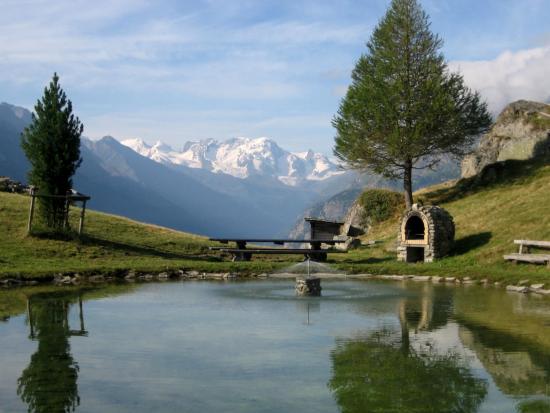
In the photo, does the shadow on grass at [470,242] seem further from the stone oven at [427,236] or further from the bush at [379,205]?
Answer: the bush at [379,205]

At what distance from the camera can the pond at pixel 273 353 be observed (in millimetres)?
14648

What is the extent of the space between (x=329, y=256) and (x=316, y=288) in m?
24.4

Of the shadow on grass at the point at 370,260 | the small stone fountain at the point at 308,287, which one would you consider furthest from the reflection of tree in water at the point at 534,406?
the shadow on grass at the point at 370,260

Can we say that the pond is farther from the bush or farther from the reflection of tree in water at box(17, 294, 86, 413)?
A: the bush

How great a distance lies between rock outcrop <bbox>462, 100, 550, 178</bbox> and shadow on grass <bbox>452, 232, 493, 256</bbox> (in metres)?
22.3

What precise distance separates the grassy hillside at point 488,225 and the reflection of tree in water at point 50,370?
2499 cm

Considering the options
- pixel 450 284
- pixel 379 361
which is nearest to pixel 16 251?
pixel 450 284

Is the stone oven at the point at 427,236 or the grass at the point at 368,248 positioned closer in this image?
the grass at the point at 368,248

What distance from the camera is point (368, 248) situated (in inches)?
2416

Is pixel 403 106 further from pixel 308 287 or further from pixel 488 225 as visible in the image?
pixel 308 287

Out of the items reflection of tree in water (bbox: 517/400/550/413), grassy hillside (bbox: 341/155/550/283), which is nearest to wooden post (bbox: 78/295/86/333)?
reflection of tree in water (bbox: 517/400/550/413)

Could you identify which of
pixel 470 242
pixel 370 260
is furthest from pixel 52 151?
pixel 470 242

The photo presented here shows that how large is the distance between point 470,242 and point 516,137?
30.7m

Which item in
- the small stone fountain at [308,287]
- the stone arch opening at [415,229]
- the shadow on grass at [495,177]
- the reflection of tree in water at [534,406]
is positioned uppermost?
the shadow on grass at [495,177]
